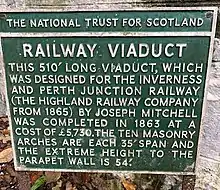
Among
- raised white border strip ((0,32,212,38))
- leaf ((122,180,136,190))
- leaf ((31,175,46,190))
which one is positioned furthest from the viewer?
leaf ((31,175,46,190))

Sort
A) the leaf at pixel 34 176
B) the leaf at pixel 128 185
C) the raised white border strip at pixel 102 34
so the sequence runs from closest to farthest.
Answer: the raised white border strip at pixel 102 34 → the leaf at pixel 128 185 → the leaf at pixel 34 176


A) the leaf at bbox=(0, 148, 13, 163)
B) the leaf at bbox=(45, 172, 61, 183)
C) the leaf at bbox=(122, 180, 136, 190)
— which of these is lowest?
the leaf at bbox=(0, 148, 13, 163)

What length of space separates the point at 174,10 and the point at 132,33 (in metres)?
0.21

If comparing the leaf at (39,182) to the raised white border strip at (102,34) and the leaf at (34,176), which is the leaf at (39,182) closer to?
the leaf at (34,176)

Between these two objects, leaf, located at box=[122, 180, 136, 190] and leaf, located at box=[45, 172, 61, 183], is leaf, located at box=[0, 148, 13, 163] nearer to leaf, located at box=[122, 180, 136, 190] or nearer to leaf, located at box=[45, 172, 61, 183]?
leaf, located at box=[45, 172, 61, 183]

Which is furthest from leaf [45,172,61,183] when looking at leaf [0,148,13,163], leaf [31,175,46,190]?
leaf [0,148,13,163]

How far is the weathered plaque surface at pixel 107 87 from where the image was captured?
1.83 metres

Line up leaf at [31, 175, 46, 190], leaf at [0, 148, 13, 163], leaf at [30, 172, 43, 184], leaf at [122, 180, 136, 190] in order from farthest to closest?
leaf at [0, 148, 13, 163], leaf at [30, 172, 43, 184], leaf at [31, 175, 46, 190], leaf at [122, 180, 136, 190]

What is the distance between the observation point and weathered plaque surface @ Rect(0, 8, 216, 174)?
183 cm

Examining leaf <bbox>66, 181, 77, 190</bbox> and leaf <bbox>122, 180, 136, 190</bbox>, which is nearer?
leaf <bbox>122, 180, 136, 190</bbox>

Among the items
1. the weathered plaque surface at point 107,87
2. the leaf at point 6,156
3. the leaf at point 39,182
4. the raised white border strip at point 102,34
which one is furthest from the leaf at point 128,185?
the raised white border strip at point 102,34

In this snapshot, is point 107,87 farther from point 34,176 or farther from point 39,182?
point 34,176

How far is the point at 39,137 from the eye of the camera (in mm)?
2107

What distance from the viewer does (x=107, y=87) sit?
1.95 meters
